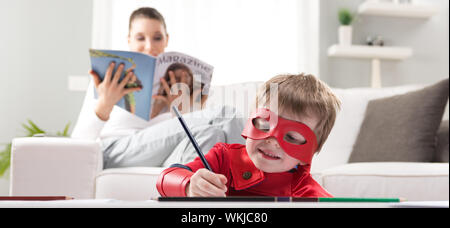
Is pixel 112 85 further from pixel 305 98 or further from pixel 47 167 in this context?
pixel 305 98

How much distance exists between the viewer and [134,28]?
2.11 meters

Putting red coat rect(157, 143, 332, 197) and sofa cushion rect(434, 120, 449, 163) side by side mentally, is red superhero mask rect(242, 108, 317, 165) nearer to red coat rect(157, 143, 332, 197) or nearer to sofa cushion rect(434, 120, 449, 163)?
red coat rect(157, 143, 332, 197)

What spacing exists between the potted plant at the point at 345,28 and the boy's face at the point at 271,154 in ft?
8.50

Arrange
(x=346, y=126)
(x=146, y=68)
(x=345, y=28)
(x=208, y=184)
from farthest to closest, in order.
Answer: (x=345, y=28) → (x=346, y=126) → (x=146, y=68) → (x=208, y=184)

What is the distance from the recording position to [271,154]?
80 cm

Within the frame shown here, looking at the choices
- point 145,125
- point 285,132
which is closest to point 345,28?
point 145,125

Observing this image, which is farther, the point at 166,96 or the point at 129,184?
the point at 129,184

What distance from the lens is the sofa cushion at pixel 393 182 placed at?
4.92 ft

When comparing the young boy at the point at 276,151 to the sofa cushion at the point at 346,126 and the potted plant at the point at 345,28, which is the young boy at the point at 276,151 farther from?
the potted plant at the point at 345,28

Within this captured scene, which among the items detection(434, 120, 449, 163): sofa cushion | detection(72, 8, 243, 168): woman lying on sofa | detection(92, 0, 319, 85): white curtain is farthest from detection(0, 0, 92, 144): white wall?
detection(434, 120, 449, 163): sofa cushion

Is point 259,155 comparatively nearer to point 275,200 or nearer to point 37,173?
point 275,200

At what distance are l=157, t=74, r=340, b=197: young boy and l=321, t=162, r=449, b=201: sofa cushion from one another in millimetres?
702

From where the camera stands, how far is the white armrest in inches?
58.4

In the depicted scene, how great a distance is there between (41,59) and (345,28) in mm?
2129
